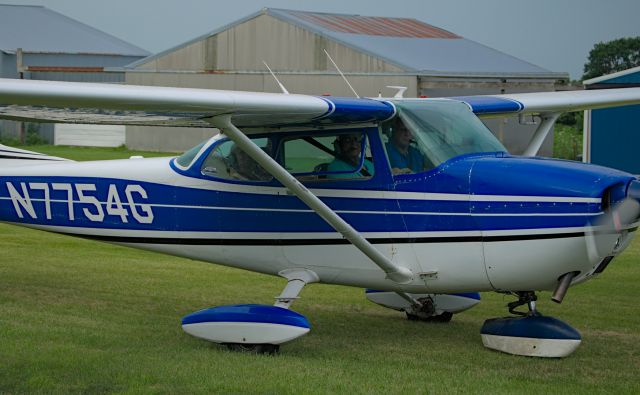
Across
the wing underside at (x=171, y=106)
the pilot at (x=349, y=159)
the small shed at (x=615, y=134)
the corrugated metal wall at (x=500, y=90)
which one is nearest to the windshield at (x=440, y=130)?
the wing underside at (x=171, y=106)

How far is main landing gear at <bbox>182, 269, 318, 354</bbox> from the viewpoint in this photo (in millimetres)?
8773

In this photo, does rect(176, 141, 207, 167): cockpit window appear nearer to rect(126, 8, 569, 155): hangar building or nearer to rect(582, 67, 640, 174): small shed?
rect(582, 67, 640, 174): small shed

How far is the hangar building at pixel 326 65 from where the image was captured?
115ft

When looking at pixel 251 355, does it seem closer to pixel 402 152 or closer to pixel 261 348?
pixel 261 348

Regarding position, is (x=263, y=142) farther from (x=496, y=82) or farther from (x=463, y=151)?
(x=496, y=82)

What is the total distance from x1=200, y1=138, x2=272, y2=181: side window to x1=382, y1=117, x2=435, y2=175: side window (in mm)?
1073

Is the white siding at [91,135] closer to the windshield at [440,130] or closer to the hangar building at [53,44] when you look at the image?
the hangar building at [53,44]

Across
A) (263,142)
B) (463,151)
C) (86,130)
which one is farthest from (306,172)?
(86,130)

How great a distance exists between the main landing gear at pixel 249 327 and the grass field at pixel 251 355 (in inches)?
5.6

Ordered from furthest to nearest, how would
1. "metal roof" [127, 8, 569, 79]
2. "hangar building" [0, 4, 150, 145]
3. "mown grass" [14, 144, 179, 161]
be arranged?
"hangar building" [0, 4, 150, 145], "mown grass" [14, 144, 179, 161], "metal roof" [127, 8, 569, 79]

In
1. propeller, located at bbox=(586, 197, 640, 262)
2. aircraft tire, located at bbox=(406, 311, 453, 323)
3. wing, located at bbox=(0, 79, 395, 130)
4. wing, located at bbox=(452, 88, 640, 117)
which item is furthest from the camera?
aircraft tire, located at bbox=(406, 311, 453, 323)

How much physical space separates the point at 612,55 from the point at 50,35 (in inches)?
1512

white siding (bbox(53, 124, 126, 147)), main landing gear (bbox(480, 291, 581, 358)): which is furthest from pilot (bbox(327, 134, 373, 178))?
white siding (bbox(53, 124, 126, 147))

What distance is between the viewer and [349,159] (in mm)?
9219
